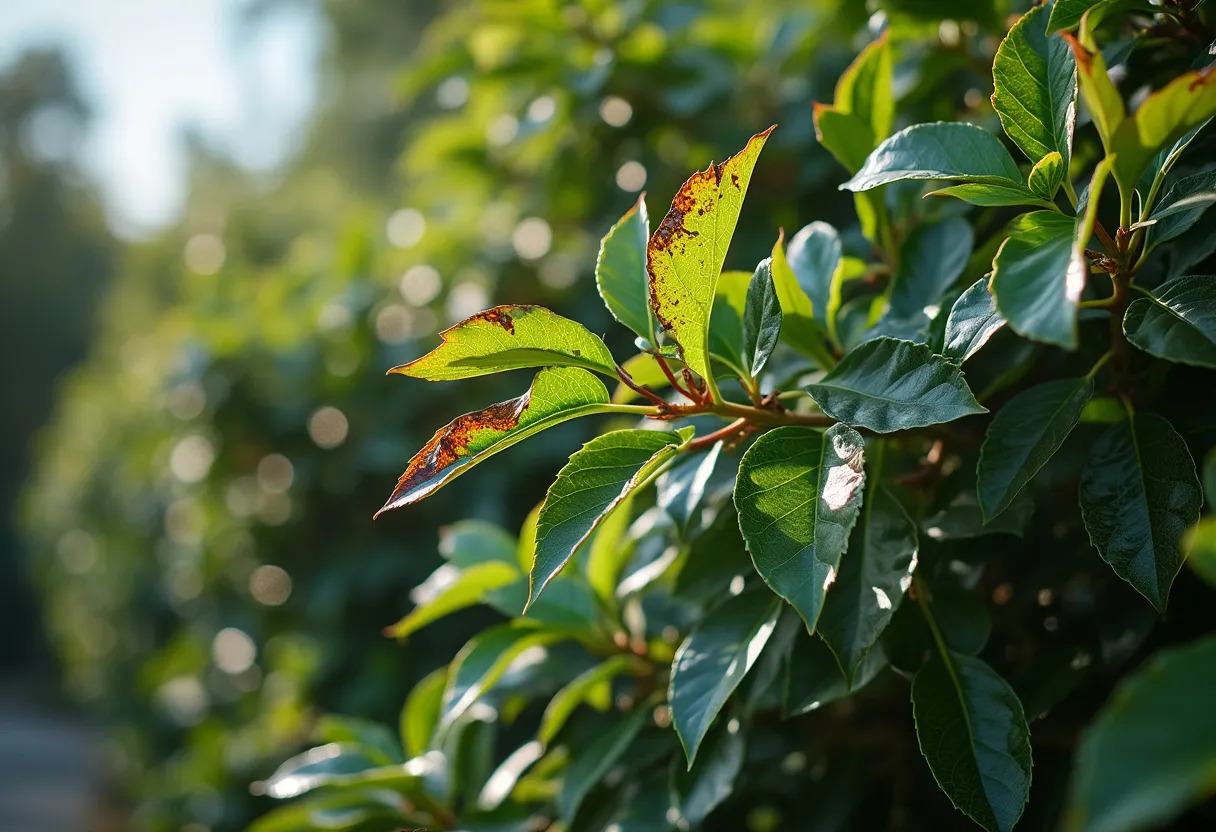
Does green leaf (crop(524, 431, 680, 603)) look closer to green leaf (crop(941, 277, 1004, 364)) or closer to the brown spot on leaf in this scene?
the brown spot on leaf

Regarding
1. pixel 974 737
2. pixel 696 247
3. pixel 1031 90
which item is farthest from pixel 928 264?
pixel 974 737

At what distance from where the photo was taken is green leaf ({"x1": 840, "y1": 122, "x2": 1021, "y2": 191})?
25.8 inches

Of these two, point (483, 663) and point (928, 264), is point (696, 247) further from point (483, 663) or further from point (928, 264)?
point (483, 663)

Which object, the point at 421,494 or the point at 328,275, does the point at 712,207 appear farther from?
the point at 328,275

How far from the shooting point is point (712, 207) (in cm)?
66

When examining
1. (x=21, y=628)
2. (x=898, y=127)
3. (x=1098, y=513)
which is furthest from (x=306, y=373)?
(x=21, y=628)

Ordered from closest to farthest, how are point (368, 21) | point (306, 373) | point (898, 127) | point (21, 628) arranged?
point (898, 127), point (306, 373), point (368, 21), point (21, 628)

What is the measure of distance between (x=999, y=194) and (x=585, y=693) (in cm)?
66

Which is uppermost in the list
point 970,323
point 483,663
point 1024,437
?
point 970,323

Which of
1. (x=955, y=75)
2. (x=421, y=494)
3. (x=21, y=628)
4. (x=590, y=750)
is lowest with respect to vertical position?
(x=21, y=628)

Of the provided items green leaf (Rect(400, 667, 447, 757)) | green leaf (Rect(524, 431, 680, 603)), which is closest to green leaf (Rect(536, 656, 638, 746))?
green leaf (Rect(400, 667, 447, 757))

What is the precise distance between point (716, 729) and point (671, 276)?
1.48 feet

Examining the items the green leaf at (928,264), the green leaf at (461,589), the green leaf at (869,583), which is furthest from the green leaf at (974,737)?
the green leaf at (461,589)

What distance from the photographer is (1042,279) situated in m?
0.52
